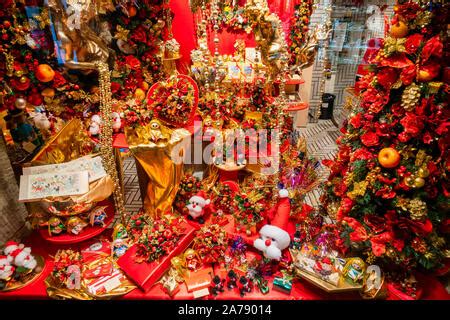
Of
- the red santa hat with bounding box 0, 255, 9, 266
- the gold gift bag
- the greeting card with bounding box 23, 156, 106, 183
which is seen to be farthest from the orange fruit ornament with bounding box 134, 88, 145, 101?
the red santa hat with bounding box 0, 255, 9, 266

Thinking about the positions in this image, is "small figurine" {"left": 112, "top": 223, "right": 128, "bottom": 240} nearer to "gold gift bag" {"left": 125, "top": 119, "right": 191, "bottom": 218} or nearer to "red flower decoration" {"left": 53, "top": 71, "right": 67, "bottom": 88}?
"gold gift bag" {"left": 125, "top": 119, "right": 191, "bottom": 218}

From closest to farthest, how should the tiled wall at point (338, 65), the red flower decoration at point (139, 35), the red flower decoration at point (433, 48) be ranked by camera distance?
the red flower decoration at point (433, 48) < the red flower decoration at point (139, 35) < the tiled wall at point (338, 65)

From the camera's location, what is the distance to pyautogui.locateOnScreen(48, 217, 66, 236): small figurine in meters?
2.64

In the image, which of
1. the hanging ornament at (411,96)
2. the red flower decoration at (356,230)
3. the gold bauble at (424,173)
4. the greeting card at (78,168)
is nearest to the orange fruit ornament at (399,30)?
the hanging ornament at (411,96)

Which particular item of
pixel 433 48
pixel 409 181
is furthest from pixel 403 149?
pixel 433 48

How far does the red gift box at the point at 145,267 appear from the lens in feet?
7.72

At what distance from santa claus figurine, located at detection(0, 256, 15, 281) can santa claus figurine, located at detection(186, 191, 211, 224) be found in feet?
5.09

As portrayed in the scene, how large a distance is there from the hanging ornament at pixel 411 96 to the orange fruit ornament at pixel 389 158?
0.29 m

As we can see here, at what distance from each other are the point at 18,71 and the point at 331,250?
3.26m

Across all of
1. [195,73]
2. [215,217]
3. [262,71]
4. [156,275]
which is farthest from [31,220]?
[262,71]

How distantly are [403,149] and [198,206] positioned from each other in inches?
73.0

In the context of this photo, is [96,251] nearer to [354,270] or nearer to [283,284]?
[283,284]

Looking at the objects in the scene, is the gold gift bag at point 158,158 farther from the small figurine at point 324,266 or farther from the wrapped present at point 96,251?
the small figurine at point 324,266

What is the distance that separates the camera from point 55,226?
2.65 meters
